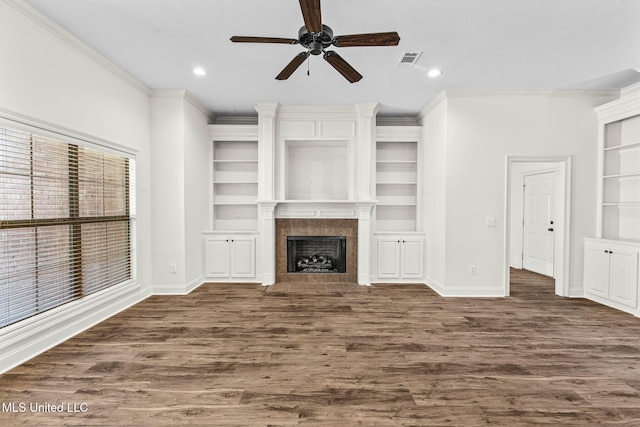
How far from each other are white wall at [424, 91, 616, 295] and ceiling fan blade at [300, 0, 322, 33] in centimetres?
274

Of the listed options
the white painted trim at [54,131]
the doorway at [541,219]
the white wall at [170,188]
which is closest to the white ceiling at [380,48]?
the white wall at [170,188]

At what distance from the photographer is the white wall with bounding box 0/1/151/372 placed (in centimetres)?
232

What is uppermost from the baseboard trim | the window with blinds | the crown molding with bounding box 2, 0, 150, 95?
the crown molding with bounding box 2, 0, 150, 95

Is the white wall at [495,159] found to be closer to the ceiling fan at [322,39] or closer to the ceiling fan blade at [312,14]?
the ceiling fan at [322,39]

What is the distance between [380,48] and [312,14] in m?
1.25

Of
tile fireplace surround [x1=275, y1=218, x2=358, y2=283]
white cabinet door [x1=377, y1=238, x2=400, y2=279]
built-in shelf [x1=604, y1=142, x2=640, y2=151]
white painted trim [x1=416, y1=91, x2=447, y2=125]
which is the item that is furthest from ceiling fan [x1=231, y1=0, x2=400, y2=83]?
built-in shelf [x1=604, y1=142, x2=640, y2=151]

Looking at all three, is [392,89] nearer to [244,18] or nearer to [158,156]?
[244,18]

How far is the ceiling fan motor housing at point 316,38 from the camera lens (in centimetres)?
234

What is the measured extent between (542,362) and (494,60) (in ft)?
10.0

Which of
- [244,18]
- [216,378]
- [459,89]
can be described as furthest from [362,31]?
[216,378]

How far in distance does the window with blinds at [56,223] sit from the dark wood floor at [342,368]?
1.72 ft

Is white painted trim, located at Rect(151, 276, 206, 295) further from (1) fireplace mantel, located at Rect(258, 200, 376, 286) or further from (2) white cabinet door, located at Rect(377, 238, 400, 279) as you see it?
(2) white cabinet door, located at Rect(377, 238, 400, 279)

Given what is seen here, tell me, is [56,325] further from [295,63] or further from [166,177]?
[295,63]

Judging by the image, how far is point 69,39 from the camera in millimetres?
2811
